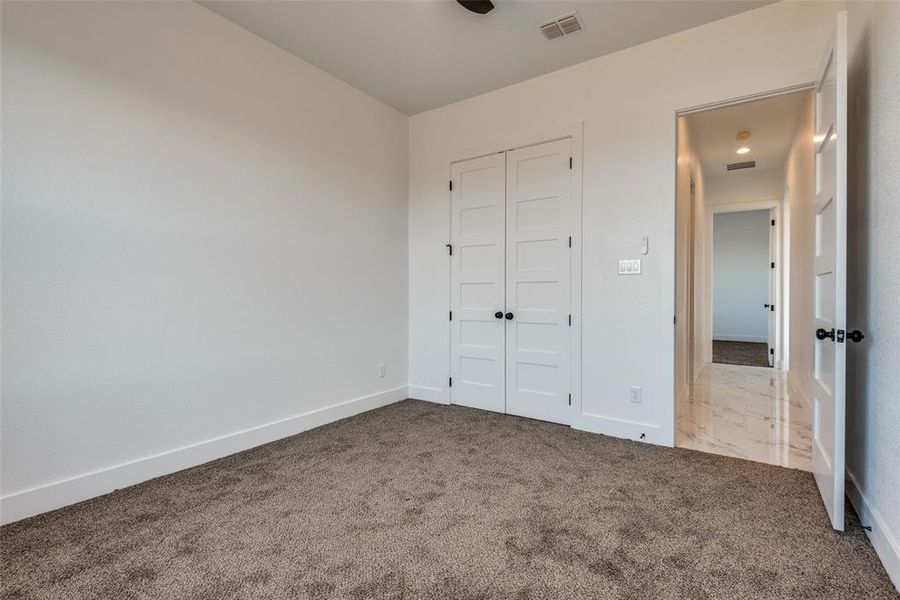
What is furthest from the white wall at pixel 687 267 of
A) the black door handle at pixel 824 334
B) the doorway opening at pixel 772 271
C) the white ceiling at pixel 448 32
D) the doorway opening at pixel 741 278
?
the doorway opening at pixel 741 278

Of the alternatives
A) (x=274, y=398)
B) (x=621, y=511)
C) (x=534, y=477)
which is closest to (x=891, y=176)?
(x=621, y=511)

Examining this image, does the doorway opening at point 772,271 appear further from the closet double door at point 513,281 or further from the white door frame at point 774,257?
the closet double door at point 513,281

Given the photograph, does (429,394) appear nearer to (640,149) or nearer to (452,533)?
(452,533)

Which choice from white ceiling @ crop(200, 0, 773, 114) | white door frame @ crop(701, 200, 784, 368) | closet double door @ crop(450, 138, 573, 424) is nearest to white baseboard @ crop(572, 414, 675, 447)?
closet double door @ crop(450, 138, 573, 424)

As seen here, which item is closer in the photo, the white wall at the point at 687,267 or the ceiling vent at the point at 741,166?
the white wall at the point at 687,267

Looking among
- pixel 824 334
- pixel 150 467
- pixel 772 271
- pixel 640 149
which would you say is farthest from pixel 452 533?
pixel 772 271

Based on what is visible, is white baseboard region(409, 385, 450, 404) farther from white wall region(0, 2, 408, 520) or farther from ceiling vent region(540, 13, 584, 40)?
ceiling vent region(540, 13, 584, 40)

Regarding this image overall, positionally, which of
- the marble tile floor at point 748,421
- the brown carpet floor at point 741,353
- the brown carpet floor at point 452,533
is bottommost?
the marble tile floor at point 748,421

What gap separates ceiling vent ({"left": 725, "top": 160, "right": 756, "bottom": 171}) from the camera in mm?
5733

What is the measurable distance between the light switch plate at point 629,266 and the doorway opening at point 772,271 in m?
0.31

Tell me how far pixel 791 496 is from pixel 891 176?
1633mm

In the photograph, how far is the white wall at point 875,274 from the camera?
1633mm

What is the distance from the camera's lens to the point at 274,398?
3092mm

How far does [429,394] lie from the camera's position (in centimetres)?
420
